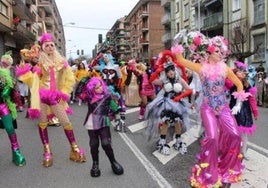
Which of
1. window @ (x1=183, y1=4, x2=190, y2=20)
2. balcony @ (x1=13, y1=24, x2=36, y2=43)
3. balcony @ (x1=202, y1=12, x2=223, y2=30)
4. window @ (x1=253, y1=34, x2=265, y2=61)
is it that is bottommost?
window @ (x1=253, y1=34, x2=265, y2=61)

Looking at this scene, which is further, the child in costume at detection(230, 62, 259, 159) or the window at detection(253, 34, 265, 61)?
the window at detection(253, 34, 265, 61)

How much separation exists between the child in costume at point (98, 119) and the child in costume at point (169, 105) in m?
1.54

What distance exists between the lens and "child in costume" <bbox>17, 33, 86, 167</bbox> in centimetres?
682

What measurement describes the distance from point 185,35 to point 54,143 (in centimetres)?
414

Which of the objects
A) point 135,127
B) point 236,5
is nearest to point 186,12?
point 236,5

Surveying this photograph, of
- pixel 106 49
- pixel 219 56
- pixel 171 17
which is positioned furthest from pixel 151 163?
pixel 171 17

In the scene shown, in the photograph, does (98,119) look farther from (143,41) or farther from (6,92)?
(143,41)

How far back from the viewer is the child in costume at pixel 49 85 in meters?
6.82

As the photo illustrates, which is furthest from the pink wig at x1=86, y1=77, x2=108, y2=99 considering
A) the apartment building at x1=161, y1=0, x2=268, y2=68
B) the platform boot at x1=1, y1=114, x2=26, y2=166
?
the apartment building at x1=161, y1=0, x2=268, y2=68

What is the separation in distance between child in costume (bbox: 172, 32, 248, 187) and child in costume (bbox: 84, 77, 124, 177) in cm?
137

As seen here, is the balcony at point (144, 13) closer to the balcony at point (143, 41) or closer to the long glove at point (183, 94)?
the balcony at point (143, 41)

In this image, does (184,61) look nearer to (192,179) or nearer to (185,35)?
(185,35)

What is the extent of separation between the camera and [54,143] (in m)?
8.79

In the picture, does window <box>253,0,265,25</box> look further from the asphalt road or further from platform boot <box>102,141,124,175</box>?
platform boot <box>102,141,124,175</box>
